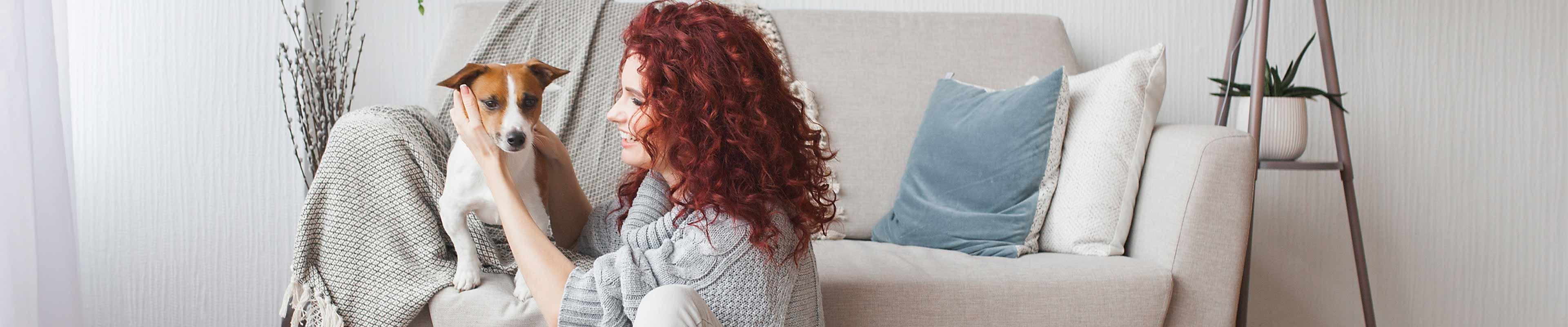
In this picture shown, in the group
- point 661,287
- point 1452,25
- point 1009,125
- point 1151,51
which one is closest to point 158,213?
point 661,287

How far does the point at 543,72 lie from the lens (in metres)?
1.08

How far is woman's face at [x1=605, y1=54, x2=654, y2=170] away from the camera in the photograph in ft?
3.10

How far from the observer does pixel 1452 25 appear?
2.15 meters

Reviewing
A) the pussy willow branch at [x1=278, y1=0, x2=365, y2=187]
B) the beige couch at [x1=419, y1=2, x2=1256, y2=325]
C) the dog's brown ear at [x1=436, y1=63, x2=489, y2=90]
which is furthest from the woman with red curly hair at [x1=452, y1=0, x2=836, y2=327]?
the pussy willow branch at [x1=278, y1=0, x2=365, y2=187]

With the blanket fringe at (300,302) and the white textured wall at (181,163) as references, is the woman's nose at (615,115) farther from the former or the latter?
the white textured wall at (181,163)

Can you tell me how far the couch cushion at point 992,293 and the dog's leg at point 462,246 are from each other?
47cm

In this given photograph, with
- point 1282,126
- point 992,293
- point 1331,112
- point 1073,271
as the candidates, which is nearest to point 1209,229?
point 1073,271

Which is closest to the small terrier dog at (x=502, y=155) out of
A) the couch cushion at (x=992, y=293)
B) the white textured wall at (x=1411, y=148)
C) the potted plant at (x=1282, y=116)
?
the couch cushion at (x=992, y=293)

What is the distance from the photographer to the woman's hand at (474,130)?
1.01 metres

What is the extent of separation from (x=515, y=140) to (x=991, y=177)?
0.87 m

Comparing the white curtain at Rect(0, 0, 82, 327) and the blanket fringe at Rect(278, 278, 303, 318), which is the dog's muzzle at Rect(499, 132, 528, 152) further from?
the white curtain at Rect(0, 0, 82, 327)

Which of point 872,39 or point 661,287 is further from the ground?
point 872,39

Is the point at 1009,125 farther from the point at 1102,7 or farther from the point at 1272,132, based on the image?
the point at 1102,7

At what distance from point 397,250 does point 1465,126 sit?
7.99ft
